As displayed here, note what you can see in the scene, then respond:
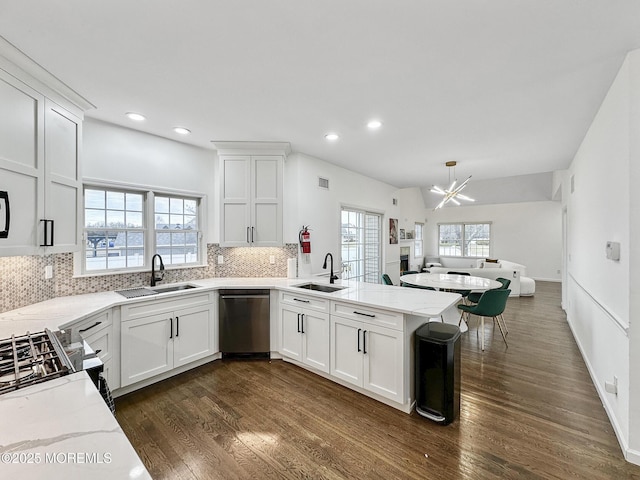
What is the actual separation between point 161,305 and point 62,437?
7.21 ft

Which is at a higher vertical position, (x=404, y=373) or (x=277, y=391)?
(x=404, y=373)

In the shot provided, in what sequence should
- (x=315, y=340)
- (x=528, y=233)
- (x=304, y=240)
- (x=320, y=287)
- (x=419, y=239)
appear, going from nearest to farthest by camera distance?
(x=315, y=340) → (x=320, y=287) → (x=304, y=240) → (x=528, y=233) → (x=419, y=239)

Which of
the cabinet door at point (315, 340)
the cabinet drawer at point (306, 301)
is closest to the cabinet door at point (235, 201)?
the cabinet drawer at point (306, 301)

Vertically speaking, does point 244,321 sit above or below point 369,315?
below

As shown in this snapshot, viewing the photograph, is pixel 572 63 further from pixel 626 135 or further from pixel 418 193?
pixel 418 193

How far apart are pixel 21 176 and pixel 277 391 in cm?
256

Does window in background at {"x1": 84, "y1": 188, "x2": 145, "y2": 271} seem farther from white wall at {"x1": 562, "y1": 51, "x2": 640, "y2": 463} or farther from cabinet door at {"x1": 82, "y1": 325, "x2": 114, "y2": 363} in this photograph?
white wall at {"x1": 562, "y1": 51, "x2": 640, "y2": 463}

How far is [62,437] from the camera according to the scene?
78 centimetres

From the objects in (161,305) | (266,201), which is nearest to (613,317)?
(266,201)

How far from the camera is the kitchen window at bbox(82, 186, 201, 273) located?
9.70 ft

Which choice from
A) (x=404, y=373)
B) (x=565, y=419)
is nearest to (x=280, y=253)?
(x=404, y=373)

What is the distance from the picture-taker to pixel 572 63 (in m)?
1.91

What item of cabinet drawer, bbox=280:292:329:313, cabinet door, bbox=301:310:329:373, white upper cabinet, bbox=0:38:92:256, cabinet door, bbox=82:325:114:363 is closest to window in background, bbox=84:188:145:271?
white upper cabinet, bbox=0:38:92:256

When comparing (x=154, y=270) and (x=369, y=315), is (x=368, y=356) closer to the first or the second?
(x=369, y=315)
